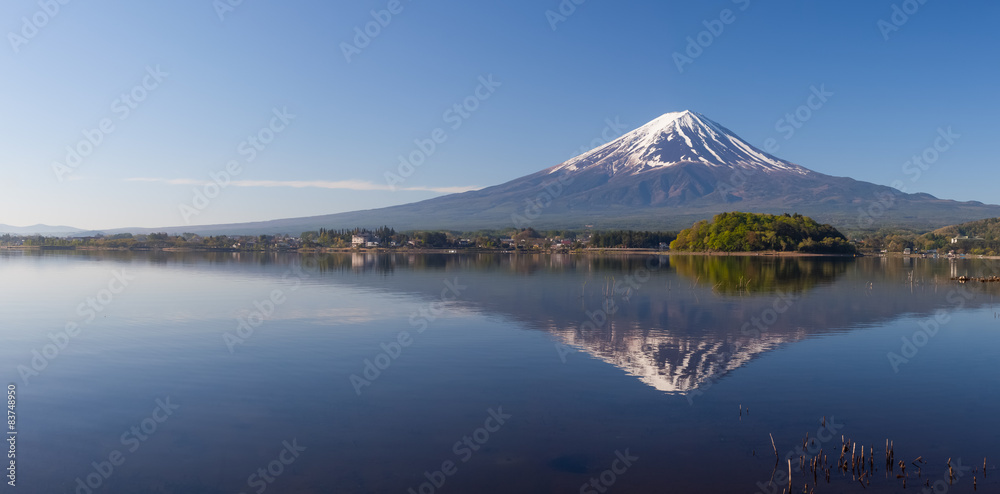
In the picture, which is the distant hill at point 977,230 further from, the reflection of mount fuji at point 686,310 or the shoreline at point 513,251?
the reflection of mount fuji at point 686,310

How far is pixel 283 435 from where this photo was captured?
963cm

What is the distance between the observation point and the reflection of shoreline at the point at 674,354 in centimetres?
1320

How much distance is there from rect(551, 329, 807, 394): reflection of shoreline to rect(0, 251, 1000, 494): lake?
0.08 metres

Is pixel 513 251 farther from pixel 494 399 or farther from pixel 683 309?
pixel 494 399

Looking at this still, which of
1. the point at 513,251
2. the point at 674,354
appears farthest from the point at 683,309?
the point at 513,251

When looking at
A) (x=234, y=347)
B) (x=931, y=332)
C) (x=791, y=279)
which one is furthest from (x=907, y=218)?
(x=234, y=347)

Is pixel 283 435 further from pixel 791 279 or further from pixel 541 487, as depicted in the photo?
pixel 791 279

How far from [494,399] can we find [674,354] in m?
5.87

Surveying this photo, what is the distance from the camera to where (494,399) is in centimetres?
1157

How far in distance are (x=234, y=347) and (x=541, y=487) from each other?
11.0m

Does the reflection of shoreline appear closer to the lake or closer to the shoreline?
the lake

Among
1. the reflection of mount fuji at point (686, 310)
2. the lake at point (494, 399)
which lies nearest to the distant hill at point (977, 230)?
the reflection of mount fuji at point (686, 310)

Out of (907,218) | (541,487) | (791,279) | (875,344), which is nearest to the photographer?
(541,487)

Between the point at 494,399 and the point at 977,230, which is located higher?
the point at 977,230
